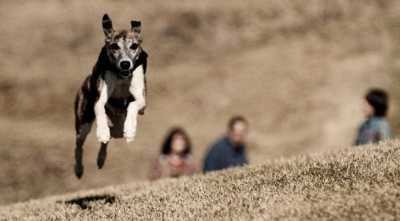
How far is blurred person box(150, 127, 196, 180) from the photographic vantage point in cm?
1791

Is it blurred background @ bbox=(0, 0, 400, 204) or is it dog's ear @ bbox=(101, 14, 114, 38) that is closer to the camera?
dog's ear @ bbox=(101, 14, 114, 38)

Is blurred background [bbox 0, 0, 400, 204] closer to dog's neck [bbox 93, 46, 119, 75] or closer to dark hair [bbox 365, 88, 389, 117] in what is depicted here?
dark hair [bbox 365, 88, 389, 117]

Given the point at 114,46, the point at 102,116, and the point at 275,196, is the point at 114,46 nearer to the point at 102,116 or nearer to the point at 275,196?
the point at 102,116

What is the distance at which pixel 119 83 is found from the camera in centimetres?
1094

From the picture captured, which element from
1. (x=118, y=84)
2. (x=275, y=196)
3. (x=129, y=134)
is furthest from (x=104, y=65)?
(x=275, y=196)

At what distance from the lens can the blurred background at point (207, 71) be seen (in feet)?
124

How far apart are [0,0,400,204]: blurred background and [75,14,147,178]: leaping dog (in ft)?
80.7

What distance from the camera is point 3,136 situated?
37031 mm

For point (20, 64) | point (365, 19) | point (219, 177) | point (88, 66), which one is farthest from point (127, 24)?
point (219, 177)

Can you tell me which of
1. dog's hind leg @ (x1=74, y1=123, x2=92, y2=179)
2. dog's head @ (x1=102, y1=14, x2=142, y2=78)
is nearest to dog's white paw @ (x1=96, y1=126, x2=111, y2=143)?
dog's head @ (x1=102, y1=14, x2=142, y2=78)

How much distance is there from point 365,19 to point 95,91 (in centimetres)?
3462

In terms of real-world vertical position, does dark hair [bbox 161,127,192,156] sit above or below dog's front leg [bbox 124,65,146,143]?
above

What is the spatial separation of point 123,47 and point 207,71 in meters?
32.3

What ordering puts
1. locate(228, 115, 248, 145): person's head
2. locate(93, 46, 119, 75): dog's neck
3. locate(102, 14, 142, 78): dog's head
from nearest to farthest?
locate(102, 14, 142, 78): dog's head < locate(93, 46, 119, 75): dog's neck < locate(228, 115, 248, 145): person's head
